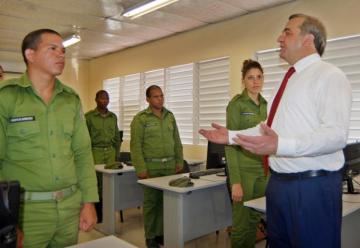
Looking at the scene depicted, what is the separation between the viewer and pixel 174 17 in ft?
14.6

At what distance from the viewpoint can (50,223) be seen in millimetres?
1566

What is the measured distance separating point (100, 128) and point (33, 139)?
3018 mm

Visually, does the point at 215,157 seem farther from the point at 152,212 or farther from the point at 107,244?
the point at 107,244

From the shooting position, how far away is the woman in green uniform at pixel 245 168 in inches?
108

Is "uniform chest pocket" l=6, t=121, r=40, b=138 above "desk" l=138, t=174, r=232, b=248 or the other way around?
above

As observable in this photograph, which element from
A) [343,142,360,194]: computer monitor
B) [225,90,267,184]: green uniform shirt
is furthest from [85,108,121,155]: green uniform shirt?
[343,142,360,194]: computer monitor

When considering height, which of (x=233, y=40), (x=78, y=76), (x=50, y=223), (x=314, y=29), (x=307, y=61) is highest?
(x=233, y=40)

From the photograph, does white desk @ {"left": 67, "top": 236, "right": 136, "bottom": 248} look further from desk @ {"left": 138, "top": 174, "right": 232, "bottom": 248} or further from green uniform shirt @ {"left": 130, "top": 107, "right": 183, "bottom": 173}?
green uniform shirt @ {"left": 130, "top": 107, "right": 183, "bottom": 173}

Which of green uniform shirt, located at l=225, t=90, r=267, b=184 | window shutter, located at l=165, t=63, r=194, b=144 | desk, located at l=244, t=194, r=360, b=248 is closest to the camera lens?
desk, located at l=244, t=194, r=360, b=248

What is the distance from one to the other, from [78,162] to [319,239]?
4.30 ft

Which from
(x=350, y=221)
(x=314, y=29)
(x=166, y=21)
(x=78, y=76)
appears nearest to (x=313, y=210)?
(x=314, y=29)

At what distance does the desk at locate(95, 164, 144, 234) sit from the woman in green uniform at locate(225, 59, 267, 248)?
64.1 inches

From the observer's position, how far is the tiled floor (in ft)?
11.8

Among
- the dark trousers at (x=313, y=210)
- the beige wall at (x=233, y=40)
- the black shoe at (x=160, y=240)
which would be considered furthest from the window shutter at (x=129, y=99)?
the dark trousers at (x=313, y=210)
